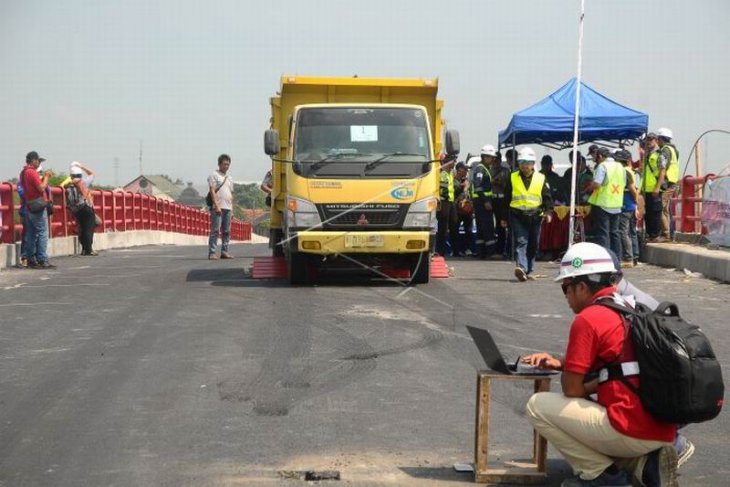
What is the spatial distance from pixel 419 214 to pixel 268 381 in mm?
6536

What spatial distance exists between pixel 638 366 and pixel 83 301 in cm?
961

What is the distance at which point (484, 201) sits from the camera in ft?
69.4

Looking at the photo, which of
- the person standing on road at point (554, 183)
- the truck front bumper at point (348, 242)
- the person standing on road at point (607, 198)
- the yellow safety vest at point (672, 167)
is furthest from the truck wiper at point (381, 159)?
the person standing on road at point (554, 183)

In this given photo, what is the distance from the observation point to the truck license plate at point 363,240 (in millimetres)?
14711

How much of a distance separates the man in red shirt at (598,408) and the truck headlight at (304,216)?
8.98 metres

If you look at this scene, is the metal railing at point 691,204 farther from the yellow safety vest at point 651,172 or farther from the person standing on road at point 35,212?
the person standing on road at point 35,212

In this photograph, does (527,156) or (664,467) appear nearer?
(664,467)

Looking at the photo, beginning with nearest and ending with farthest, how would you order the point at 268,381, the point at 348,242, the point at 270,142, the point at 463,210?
the point at 268,381
the point at 348,242
the point at 270,142
the point at 463,210

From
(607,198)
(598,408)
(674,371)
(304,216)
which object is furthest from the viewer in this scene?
Answer: (607,198)

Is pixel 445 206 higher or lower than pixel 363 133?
lower

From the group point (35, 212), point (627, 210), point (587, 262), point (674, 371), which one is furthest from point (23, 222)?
point (674, 371)

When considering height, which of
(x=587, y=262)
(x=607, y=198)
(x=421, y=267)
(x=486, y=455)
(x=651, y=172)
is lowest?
(x=486, y=455)

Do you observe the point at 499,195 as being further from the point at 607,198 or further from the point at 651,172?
the point at 607,198

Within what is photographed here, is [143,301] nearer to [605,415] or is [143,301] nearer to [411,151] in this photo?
[411,151]
